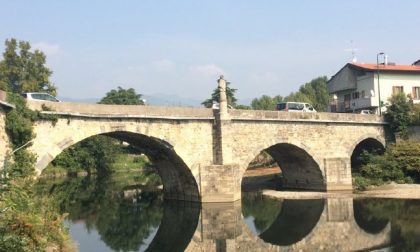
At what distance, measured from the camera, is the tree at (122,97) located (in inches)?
3196

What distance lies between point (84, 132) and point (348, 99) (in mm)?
30679

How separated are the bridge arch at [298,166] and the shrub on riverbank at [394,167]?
3.10m

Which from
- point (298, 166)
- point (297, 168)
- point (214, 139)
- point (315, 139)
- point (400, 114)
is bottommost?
point (297, 168)

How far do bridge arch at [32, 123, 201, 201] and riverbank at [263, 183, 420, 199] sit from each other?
7395 millimetres

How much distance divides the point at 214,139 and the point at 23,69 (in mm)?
29935

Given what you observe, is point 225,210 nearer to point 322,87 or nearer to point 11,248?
point 11,248

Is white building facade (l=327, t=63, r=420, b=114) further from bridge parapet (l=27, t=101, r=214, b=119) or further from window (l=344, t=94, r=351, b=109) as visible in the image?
bridge parapet (l=27, t=101, r=214, b=119)

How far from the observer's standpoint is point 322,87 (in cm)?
10412

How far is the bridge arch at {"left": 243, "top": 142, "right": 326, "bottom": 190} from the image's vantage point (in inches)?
1348

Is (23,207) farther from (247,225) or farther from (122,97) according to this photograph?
(122,97)

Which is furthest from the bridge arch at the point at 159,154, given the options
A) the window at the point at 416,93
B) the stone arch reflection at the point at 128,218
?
the window at the point at 416,93

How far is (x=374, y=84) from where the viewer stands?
42031 millimetres

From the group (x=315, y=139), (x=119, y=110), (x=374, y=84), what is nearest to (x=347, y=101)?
(x=374, y=84)

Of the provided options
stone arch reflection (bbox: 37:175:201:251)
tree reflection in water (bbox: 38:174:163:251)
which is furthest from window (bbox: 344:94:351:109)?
tree reflection in water (bbox: 38:174:163:251)
